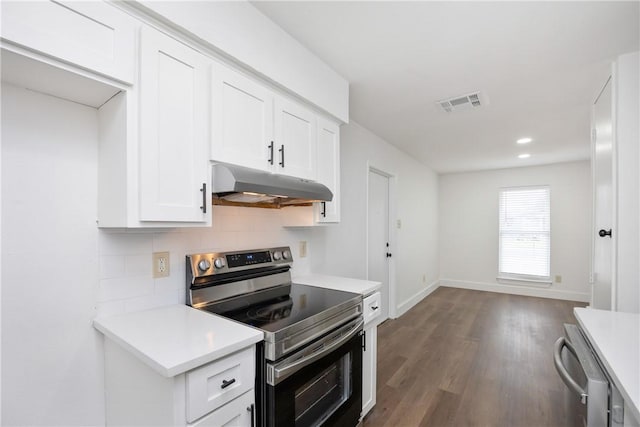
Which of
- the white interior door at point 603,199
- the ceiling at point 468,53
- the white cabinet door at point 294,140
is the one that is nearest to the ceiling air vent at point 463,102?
the ceiling at point 468,53

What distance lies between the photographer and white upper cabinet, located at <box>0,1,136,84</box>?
0.90 metres

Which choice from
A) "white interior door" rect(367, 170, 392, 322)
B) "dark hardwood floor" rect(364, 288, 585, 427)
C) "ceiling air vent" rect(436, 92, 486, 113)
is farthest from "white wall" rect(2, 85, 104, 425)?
"white interior door" rect(367, 170, 392, 322)

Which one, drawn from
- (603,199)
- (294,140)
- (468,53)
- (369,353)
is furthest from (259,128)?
(603,199)

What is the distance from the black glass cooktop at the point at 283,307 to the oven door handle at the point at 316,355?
153 mm

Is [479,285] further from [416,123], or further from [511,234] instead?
[416,123]

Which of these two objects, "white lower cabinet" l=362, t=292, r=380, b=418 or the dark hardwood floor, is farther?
the dark hardwood floor

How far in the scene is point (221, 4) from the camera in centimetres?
142

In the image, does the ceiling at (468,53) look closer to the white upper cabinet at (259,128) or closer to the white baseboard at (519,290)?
the white upper cabinet at (259,128)

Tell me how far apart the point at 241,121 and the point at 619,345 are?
72.8 inches

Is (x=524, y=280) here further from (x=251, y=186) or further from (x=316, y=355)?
(x=251, y=186)

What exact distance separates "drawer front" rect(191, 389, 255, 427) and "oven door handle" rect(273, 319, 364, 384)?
0.42 feet

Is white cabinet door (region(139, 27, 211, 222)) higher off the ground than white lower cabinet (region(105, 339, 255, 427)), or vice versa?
white cabinet door (region(139, 27, 211, 222))

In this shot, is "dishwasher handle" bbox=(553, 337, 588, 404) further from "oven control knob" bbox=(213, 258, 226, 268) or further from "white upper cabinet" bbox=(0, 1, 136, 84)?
"white upper cabinet" bbox=(0, 1, 136, 84)

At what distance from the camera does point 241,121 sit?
5.03 feet
